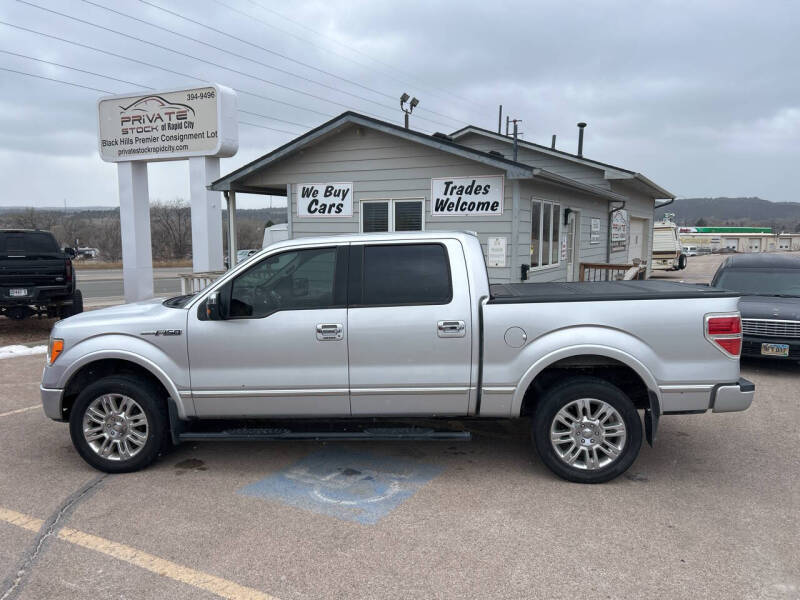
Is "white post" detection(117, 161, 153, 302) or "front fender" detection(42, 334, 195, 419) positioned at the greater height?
"white post" detection(117, 161, 153, 302)

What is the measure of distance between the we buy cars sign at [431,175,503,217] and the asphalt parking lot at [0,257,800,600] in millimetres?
5532

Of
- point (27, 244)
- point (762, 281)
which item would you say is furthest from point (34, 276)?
point (762, 281)

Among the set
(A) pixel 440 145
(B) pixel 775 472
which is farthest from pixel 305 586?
(A) pixel 440 145

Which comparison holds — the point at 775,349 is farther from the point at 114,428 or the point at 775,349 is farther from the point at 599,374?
the point at 114,428

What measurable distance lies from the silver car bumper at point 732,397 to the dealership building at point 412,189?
583 cm

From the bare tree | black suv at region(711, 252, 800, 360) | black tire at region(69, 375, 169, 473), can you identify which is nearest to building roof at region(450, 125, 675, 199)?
black suv at region(711, 252, 800, 360)

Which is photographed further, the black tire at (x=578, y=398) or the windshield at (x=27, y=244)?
the windshield at (x=27, y=244)

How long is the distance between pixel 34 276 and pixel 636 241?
1986cm

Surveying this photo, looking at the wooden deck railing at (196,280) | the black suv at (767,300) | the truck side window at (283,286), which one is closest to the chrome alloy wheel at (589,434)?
the truck side window at (283,286)

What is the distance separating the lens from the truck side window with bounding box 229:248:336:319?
4766mm

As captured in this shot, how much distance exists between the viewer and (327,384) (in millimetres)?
4680

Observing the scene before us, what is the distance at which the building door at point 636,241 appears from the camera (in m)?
22.5

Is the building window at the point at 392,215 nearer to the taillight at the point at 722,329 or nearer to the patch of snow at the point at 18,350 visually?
the patch of snow at the point at 18,350

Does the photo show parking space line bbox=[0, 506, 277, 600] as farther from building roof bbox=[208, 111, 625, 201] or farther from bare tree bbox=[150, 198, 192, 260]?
bare tree bbox=[150, 198, 192, 260]
